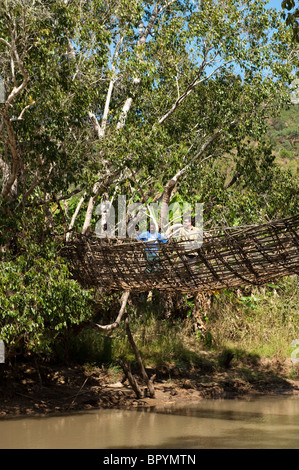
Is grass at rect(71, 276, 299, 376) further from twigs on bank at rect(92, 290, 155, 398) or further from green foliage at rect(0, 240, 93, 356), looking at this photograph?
green foliage at rect(0, 240, 93, 356)

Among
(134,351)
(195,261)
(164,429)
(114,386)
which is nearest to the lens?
(195,261)

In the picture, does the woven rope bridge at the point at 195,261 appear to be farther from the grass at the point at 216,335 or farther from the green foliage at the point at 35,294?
the grass at the point at 216,335

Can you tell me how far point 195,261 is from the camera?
459 centimetres

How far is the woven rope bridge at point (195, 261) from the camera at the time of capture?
4215 mm

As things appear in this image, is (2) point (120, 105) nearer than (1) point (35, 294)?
No

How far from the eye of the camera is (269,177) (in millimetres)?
8531

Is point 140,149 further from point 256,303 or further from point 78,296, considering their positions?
point 256,303

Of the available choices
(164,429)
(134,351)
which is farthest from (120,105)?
(164,429)

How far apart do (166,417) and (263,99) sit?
3.93 metres

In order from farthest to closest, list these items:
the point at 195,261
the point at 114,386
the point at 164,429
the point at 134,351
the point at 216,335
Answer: the point at 216,335 → the point at 114,386 → the point at 134,351 → the point at 164,429 → the point at 195,261

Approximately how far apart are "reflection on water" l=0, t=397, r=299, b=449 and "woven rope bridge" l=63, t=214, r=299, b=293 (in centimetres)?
116

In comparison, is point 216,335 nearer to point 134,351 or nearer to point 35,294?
point 134,351

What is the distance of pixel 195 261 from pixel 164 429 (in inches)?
60.3

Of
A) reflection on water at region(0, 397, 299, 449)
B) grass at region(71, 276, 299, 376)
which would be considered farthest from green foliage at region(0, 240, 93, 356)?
grass at region(71, 276, 299, 376)
